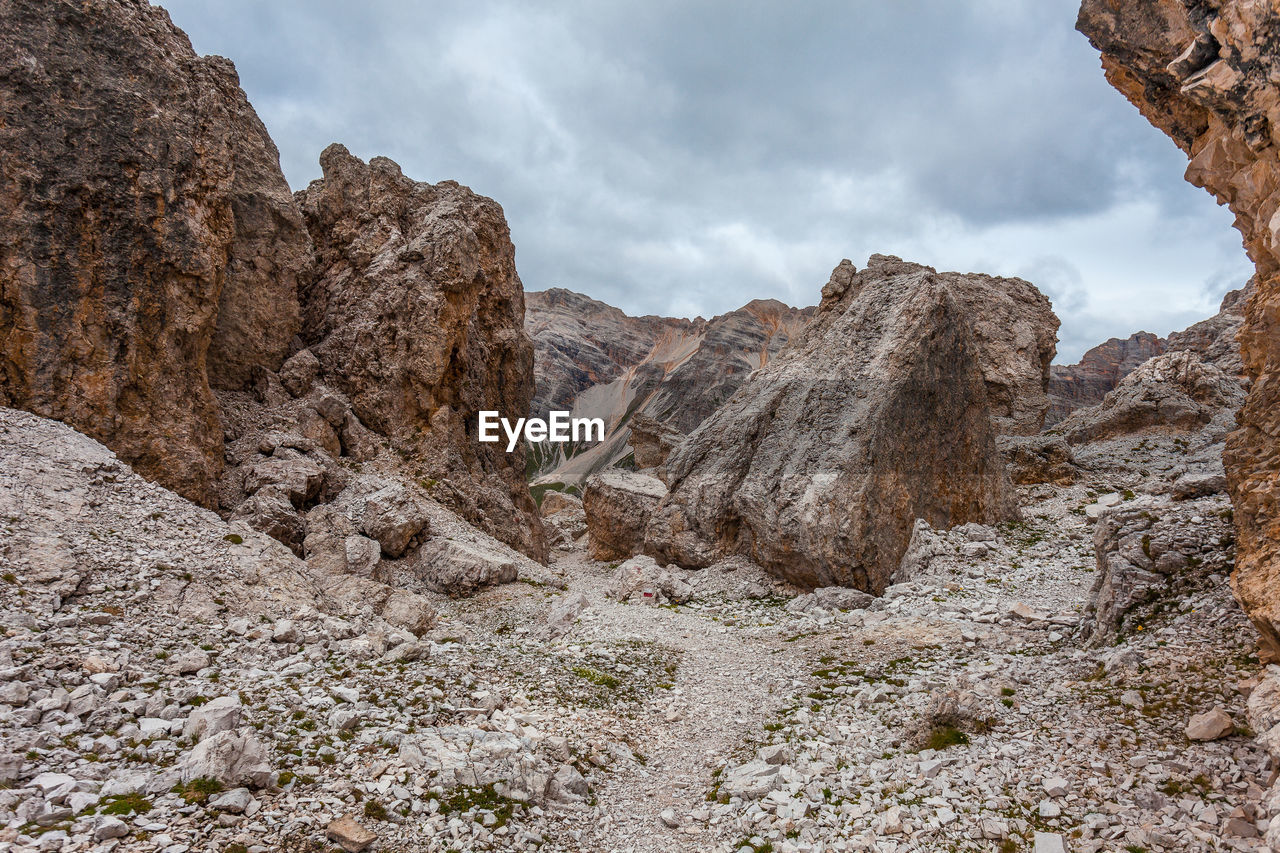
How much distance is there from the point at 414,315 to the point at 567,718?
31683mm

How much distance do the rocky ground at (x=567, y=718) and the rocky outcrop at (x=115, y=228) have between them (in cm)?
354

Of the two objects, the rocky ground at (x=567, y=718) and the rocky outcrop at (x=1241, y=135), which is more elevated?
the rocky outcrop at (x=1241, y=135)

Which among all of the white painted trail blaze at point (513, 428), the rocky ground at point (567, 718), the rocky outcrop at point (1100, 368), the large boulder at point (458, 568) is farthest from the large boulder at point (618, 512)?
the rocky outcrop at point (1100, 368)

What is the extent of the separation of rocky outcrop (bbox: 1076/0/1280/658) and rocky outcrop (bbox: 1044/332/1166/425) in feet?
544

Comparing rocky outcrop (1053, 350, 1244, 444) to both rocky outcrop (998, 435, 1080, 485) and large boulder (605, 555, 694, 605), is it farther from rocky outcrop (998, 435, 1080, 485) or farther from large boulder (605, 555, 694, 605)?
large boulder (605, 555, 694, 605)

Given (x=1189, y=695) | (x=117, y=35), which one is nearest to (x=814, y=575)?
(x=1189, y=695)

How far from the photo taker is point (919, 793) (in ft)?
36.5

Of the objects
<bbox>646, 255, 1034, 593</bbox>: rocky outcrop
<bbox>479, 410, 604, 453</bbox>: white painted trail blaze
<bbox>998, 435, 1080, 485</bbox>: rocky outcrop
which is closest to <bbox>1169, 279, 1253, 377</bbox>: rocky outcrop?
<bbox>998, 435, 1080, 485</bbox>: rocky outcrop

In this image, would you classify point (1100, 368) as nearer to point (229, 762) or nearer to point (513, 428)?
point (513, 428)

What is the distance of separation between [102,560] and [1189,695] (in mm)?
24828

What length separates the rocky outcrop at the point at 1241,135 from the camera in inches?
350

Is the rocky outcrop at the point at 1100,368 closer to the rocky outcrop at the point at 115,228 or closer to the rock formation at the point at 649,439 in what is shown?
the rock formation at the point at 649,439

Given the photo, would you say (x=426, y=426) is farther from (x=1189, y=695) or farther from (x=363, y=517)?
(x=1189, y=695)

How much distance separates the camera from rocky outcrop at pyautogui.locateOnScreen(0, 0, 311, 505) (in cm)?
2181
